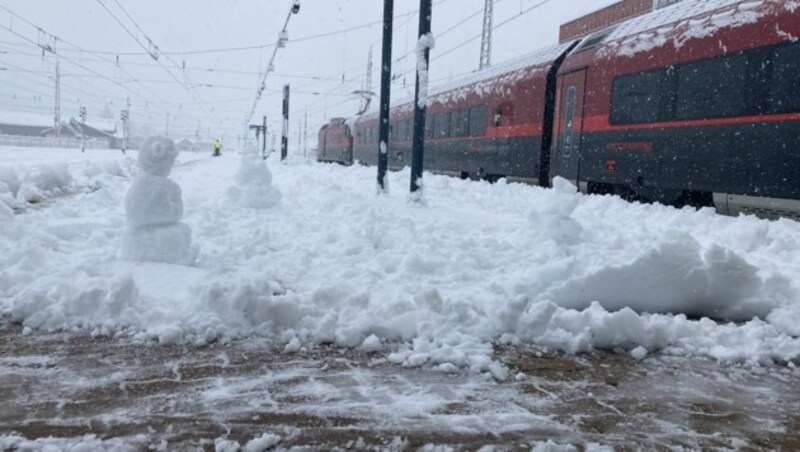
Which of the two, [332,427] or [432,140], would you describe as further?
[432,140]

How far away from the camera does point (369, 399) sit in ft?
11.0

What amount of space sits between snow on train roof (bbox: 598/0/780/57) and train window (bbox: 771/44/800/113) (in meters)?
0.59

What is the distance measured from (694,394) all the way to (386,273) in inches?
112

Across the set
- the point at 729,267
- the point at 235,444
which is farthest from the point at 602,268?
the point at 235,444

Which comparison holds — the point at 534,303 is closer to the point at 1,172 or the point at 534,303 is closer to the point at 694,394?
the point at 694,394

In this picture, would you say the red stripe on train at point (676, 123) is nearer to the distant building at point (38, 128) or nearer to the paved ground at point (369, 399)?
the paved ground at point (369, 399)

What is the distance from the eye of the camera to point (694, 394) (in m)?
3.55

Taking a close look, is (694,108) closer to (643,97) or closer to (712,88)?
(712,88)

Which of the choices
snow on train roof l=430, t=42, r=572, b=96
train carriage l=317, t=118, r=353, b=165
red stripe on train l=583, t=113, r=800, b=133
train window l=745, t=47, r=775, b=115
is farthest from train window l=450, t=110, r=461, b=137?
train carriage l=317, t=118, r=353, b=165

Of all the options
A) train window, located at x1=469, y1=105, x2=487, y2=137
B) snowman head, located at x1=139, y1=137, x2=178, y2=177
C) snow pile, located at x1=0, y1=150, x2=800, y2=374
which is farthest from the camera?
train window, located at x1=469, y1=105, x2=487, y2=137

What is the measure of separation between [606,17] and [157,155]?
102ft

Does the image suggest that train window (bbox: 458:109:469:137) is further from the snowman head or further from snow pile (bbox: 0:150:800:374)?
the snowman head

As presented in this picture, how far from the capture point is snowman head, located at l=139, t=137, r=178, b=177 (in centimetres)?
606

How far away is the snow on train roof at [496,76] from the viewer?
15.1 metres
